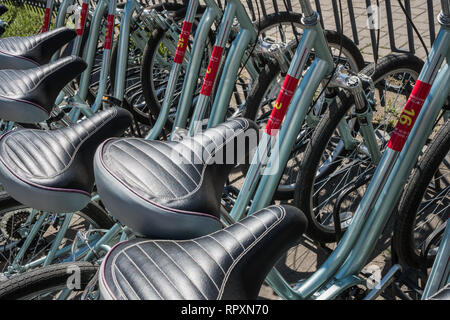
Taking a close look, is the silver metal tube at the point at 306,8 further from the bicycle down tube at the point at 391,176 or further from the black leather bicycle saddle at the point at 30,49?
the black leather bicycle saddle at the point at 30,49

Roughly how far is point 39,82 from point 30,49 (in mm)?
643

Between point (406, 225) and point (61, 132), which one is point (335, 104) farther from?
point (61, 132)

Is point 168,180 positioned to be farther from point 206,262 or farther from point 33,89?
point 33,89

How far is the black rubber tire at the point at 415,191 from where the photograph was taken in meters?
2.00

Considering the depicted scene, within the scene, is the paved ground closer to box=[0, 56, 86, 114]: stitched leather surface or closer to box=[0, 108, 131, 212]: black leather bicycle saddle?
box=[0, 56, 86, 114]: stitched leather surface

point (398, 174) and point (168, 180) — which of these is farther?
point (398, 174)

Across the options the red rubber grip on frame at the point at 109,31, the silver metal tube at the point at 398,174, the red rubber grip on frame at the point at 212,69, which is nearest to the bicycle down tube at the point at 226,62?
the red rubber grip on frame at the point at 212,69

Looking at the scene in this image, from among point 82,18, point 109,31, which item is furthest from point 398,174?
point 82,18

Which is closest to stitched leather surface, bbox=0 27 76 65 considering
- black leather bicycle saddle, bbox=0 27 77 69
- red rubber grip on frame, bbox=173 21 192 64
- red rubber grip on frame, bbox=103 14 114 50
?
black leather bicycle saddle, bbox=0 27 77 69

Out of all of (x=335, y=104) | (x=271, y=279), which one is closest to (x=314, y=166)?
(x=335, y=104)

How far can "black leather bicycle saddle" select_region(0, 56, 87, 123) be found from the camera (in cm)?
220

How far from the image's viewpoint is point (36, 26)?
6.41m

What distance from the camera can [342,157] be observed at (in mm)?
2873

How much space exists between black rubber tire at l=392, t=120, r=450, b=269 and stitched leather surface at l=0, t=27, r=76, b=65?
208 centimetres
